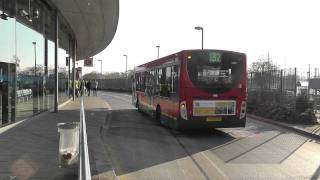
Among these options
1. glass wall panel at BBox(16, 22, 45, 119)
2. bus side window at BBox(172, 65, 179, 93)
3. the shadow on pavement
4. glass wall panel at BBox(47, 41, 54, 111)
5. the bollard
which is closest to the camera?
the bollard

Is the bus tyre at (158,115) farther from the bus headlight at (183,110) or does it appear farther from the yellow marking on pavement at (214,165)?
the yellow marking on pavement at (214,165)

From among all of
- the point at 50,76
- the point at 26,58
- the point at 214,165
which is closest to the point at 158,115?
the point at 26,58

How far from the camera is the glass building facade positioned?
13938 millimetres

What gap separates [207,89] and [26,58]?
6676 millimetres

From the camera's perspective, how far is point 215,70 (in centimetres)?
1516

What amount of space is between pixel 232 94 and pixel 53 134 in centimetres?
582

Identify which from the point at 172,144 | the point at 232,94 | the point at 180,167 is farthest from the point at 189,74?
the point at 180,167

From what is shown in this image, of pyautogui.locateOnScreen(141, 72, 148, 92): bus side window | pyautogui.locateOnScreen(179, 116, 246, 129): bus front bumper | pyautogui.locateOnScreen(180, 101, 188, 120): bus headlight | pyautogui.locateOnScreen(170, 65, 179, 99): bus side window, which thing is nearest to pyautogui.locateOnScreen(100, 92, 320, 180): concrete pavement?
pyautogui.locateOnScreen(179, 116, 246, 129): bus front bumper

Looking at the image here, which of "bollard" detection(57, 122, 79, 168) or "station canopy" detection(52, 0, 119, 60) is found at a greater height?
"station canopy" detection(52, 0, 119, 60)

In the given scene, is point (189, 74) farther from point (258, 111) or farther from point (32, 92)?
point (258, 111)

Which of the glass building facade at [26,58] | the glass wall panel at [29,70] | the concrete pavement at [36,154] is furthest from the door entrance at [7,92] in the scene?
the glass wall panel at [29,70]

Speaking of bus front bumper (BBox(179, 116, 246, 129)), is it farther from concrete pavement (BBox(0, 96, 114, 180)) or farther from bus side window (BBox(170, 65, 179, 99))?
concrete pavement (BBox(0, 96, 114, 180))

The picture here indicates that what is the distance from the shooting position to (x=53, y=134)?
13.3 meters

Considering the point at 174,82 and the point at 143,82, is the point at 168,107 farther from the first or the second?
the point at 143,82
